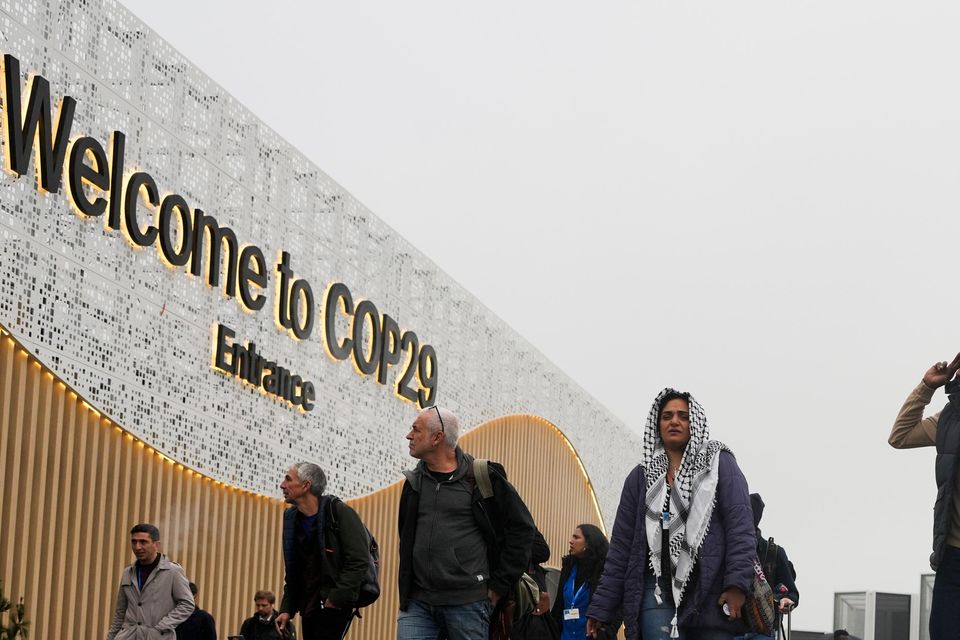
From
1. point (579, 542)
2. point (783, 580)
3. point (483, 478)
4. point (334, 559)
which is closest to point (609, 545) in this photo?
point (483, 478)

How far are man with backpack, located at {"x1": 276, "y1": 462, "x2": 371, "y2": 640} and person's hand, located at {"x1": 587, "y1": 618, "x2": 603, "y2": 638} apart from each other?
1.83 metres

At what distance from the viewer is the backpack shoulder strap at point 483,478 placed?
7301mm

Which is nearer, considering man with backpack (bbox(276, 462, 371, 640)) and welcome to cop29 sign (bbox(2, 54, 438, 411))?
man with backpack (bbox(276, 462, 371, 640))

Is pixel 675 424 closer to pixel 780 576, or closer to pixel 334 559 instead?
pixel 334 559

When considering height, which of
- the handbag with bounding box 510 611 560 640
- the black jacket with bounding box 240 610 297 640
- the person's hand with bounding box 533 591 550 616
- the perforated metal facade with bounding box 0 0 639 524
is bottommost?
the black jacket with bounding box 240 610 297 640

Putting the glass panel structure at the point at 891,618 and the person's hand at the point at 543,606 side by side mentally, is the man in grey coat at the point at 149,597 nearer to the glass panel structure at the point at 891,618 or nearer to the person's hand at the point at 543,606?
the person's hand at the point at 543,606

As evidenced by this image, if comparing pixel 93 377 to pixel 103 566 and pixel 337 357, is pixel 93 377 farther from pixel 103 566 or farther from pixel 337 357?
pixel 337 357

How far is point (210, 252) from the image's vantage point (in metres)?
12.8

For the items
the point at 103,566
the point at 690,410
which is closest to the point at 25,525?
the point at 103,566

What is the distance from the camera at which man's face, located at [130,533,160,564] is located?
969cm

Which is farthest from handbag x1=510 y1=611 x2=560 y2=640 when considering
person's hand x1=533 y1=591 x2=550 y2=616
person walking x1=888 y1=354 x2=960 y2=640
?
person walking x1=888 y1=354 x2=960 y2=640

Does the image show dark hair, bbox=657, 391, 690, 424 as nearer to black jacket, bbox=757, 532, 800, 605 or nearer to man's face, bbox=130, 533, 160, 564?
man's face, bbox=130, 533, 160, 564

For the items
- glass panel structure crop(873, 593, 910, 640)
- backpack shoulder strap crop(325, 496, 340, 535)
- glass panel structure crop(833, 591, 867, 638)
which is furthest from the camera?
glass panel structure crop(833, 591, 867, 638)

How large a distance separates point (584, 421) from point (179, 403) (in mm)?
13639
